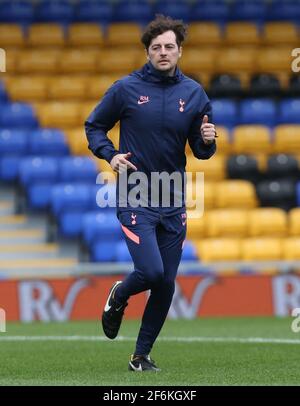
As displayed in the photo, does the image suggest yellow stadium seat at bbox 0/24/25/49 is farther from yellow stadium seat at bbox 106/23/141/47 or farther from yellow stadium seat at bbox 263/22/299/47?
yellow stadium seat at bbox 263/22/299/47

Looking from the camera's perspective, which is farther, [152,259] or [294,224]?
[294,224]

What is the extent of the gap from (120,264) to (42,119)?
13.8 ft

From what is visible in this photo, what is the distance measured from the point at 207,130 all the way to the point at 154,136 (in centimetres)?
35

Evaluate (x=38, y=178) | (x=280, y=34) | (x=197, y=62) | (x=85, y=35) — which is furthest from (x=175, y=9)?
(x=38, y=178)

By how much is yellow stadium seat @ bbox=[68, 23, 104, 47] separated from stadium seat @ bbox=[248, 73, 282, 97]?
2704mm

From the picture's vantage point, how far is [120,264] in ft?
44.6

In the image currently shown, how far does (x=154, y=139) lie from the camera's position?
741 cm

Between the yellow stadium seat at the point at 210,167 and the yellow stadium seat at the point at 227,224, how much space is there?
3.24 feet

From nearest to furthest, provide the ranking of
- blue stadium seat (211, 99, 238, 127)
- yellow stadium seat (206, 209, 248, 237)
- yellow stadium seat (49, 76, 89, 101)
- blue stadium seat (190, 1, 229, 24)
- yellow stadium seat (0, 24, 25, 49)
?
1. yellow stadium seat (206, 209, 248, 237)
2. blue stadium seat (211, 99, 238, 127)
3. yellow stadium seat (49, 76, 89, 101)
4. yellow stadium seat (0, 24, 25, 49)
5. blue stadium seat (190, 1, 229, 24)

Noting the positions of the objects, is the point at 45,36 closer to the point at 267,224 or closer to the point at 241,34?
the point at 241,34

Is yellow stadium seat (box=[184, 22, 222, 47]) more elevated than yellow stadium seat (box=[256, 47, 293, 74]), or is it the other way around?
yellow stadium seat (box=[184, 22, 222, 47])

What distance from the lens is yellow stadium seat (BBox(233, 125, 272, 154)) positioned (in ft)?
55.8

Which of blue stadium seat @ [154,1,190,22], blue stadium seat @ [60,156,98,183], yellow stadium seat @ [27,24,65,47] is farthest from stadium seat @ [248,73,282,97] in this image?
blue stadium seat @ [60,156,98,183]

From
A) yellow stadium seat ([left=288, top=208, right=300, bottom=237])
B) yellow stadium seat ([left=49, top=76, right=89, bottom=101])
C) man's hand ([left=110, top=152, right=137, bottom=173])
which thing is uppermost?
yellow stadium seat ([left=49, top=76, right=89, bottom=101])
